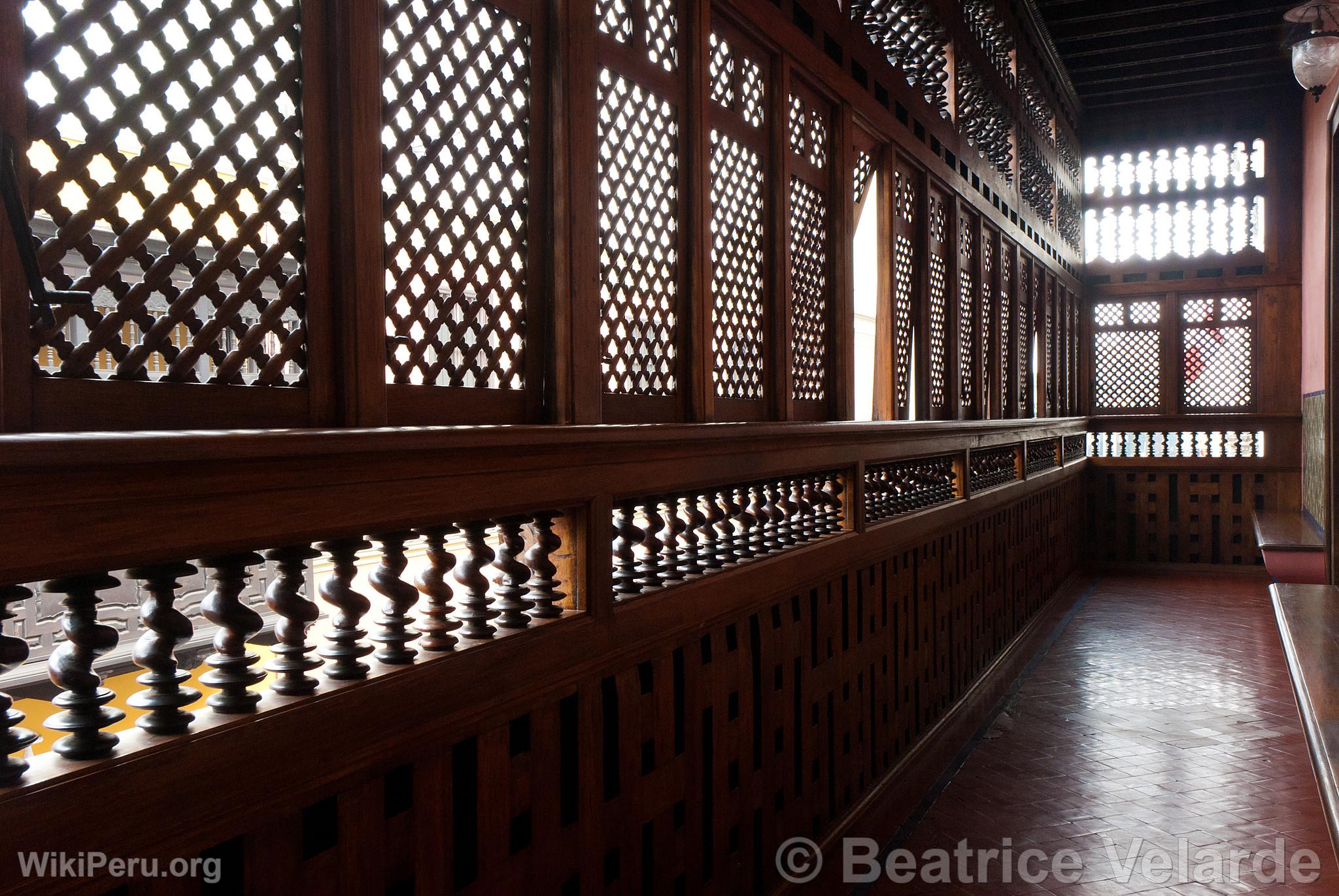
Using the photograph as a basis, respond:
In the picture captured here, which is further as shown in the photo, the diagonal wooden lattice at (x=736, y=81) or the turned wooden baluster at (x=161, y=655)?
the diagonal wooden lattice at (x=736, y=81)

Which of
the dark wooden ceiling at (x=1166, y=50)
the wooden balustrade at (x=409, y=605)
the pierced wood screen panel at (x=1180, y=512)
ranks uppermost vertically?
the dark wooden ceiling at (x=1166, y=50)

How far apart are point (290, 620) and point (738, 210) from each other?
2.17m

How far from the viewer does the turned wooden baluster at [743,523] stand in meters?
3.09

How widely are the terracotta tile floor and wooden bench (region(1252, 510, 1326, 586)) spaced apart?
0.53 m

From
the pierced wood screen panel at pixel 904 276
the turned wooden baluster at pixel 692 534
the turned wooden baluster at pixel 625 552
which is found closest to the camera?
the turned wooden baluster at pixel 625 552

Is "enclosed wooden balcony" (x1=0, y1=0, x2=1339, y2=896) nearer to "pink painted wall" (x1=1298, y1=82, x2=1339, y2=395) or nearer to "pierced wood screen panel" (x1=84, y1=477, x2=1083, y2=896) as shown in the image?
"pierced wood screen panel" (x1=84, y1=477, x2=1083, y2=896)

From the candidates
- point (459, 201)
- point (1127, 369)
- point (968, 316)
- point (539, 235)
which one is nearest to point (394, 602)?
point (459, 201)

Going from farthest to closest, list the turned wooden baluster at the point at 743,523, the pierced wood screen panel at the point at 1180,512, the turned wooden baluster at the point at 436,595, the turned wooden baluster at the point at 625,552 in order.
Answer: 1. the pierced wood screen panel at the point at 1180,512
2. the turned wooden baluster at the point at 743,523
3. the turned wooden baluster at the point at 625,552
4. the turned wooden baluster at the point at 436,595

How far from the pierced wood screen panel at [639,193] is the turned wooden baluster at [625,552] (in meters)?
0.33

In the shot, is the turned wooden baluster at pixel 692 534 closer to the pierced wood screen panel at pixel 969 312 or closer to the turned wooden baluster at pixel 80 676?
the turned wooden baluster at pixel 80 676

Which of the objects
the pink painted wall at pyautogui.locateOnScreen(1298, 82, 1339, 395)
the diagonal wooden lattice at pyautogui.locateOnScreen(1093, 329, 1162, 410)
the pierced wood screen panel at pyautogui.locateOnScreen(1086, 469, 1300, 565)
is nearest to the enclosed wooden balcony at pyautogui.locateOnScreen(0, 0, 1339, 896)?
the pink painted wall at pyautogui.locateOnScreen(1298, 82, 1339, 395)

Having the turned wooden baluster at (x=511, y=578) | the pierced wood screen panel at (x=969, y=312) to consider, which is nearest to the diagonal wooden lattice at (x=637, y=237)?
the turned wooden baluster at (x=511, y=578)

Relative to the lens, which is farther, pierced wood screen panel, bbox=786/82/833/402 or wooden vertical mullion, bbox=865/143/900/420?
wooden vertical mullion, bbox=865/143/900/420

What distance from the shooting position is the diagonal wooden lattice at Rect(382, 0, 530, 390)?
6.19ft
